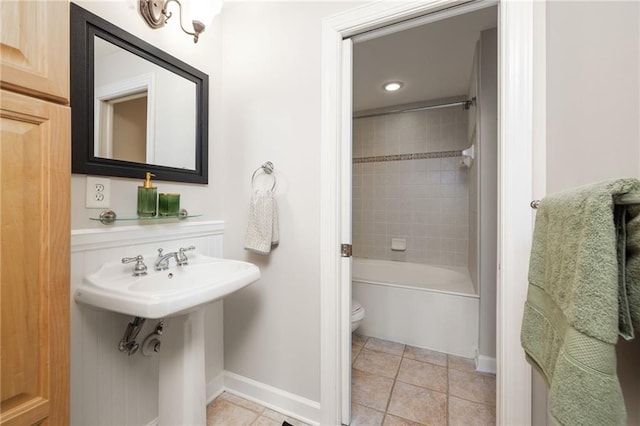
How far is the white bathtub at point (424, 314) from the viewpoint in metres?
1.98

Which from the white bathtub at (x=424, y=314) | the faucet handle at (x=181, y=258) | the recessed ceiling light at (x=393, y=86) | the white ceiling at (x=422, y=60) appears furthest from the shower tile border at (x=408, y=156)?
the faucet handle at (x=181, y=258)

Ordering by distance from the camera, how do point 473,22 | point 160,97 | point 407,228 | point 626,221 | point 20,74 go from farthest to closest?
point 407,228, point 473,22, point 160,97, point 20,74, point 626,221

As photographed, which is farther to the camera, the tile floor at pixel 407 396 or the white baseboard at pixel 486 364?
the white baseboard at pixel 486 364

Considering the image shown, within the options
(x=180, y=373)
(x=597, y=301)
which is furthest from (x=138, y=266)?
(x=597, y=301)

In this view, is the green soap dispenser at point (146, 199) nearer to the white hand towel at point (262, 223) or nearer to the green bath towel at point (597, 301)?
the white hand towel at point (262, 223)

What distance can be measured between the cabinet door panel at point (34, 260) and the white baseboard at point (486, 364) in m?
2.12

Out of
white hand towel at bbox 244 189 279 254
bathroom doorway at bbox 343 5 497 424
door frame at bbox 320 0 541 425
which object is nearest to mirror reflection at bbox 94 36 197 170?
white hand towel at bbox 244 189 279 254

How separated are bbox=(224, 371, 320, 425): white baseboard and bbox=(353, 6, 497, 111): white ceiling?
6.34 ft

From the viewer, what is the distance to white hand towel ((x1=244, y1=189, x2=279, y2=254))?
1375 mm

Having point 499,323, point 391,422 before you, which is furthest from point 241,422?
point 499,323

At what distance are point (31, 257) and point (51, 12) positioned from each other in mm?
596

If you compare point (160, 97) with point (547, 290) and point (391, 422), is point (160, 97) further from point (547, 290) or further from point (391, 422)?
point (391, 422)

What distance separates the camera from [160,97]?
1.30 m

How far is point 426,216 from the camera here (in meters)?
3.02
